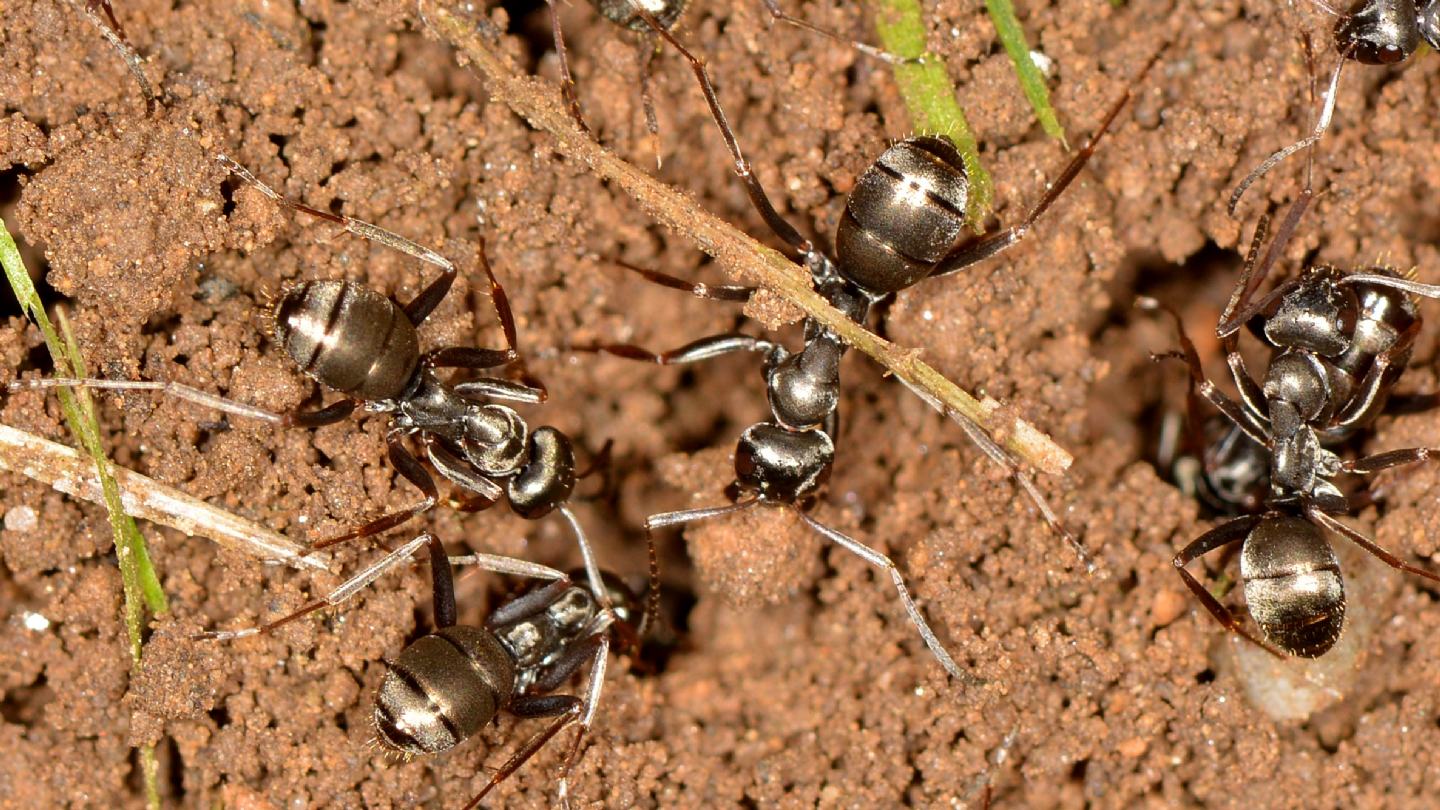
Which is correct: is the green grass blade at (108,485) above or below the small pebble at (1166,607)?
below

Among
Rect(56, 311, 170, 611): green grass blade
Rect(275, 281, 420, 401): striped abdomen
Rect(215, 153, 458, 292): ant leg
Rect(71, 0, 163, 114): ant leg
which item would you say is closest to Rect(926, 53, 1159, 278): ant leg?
Rect(215, 153, 458, 292): ant leg

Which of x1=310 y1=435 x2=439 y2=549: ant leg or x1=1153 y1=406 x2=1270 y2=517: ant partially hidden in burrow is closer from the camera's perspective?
x1=310 y1=435 x2=439 y2=549: ant leg

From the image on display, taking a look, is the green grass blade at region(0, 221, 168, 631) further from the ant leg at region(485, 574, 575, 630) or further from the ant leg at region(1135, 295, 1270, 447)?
the ant leg at region(1135, 295, 1270, 447)

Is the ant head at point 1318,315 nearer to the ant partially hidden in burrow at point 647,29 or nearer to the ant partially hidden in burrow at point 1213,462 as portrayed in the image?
the ant partially hidden in burrow at point 1213,462

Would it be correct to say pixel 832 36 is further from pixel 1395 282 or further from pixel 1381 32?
pixel 1395 282

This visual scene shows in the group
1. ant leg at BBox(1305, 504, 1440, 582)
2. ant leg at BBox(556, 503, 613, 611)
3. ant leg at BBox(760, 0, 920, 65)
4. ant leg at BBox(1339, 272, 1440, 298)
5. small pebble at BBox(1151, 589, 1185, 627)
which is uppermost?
ant leg at BBox(1339, 272, 1440, 298)

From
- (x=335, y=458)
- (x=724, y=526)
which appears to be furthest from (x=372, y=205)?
(x=724, y=526)

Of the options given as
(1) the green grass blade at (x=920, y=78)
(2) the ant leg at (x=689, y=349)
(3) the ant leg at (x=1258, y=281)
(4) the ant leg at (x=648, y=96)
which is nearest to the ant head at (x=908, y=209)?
(1) the green grass blade at (x=920, y=78)
